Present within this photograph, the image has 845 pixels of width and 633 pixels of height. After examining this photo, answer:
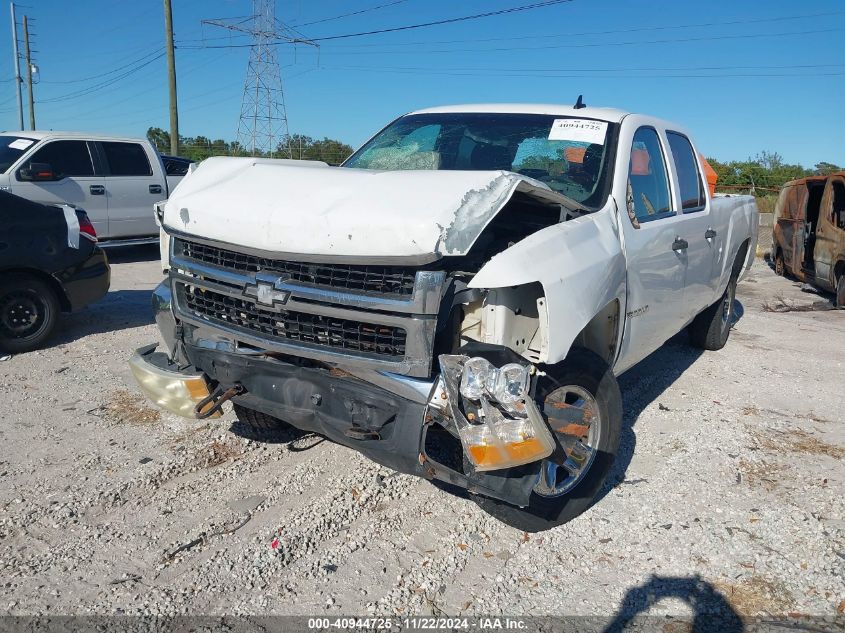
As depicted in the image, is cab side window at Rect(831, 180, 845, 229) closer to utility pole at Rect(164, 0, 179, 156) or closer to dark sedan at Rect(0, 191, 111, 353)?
dark sedan at Rect(0, 191, 111, 353)

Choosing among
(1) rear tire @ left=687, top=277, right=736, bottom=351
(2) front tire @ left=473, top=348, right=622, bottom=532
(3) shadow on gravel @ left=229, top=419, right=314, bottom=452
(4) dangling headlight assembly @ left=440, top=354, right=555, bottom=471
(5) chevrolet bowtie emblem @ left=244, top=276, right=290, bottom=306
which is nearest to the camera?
(4) dangling headlight assembly @ left=440, top=354, right=555, bottom=471

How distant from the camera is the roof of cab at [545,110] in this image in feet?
14.3

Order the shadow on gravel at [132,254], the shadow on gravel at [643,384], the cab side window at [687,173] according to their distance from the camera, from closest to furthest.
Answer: the shadow on gravel at [643,384] → the cab side window at [687,173] → the shadow on gravel at [132,254]

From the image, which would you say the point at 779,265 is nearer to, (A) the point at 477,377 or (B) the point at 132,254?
(B) the point at 132,254

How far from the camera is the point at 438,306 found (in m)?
2.80

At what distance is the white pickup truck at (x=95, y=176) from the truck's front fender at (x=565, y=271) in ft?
28.5

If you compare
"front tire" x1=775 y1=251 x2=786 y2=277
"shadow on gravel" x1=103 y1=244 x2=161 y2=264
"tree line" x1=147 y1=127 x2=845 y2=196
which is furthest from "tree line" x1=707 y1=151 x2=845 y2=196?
"shadow on gravel" x1=103 y1=244 x2=161 y2=264

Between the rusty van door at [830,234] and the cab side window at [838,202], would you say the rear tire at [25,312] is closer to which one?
the rusty van door at [830,234]

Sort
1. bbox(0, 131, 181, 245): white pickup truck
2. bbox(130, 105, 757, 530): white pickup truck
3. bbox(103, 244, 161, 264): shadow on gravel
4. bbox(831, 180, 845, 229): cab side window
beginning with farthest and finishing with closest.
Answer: bbox(103, 244, 161, 264): shadow on gravel < bbox(831, 180, 845, 229): cab side window < bbox(0, 131, 181, 245): white pickup truck < bbox(130, 105, 757, 530): white pickup truck

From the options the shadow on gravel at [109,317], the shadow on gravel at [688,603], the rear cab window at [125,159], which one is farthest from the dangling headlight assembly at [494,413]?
the rear cab window at [125,159]

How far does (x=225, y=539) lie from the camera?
10.5 feet

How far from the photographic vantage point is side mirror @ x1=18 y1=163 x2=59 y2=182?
940cm

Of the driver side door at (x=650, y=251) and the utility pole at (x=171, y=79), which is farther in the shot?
the utility pole at (x=171, y=79)

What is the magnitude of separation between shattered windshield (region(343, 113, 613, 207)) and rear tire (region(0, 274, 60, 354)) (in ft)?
10.7
